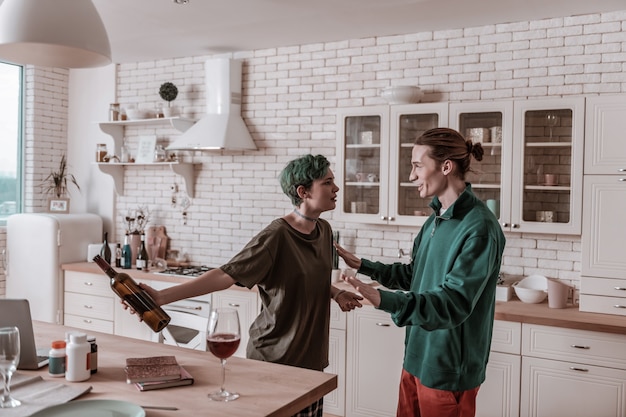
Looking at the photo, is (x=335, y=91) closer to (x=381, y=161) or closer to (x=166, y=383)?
(x=381, y=161)

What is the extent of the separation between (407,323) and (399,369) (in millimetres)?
2026

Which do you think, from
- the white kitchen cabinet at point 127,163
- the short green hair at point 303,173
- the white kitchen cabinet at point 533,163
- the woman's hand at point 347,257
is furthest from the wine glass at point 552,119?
the white kitchen cabinet at point 127,163

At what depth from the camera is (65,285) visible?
564 centimetres

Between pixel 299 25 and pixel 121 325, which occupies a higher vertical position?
pixel 299 25

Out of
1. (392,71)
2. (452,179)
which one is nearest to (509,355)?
(452,179)

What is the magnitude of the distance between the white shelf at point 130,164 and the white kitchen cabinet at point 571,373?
3.27 metres

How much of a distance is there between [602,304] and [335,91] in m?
2.57

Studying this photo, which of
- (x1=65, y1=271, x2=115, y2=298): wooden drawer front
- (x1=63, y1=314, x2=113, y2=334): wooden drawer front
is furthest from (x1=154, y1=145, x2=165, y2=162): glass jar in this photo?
(x1=63, y1=314, x2=113, y2=334): wooden drawer front

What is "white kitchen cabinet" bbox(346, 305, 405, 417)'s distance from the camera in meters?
4.17

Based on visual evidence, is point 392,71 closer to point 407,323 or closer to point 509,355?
point 509,355

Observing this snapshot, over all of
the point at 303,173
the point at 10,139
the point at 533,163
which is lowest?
the point at 303,173

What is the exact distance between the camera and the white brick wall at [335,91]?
13.9 ft

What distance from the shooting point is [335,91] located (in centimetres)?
508

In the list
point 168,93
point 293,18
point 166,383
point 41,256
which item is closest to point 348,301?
Result: point 166,383
